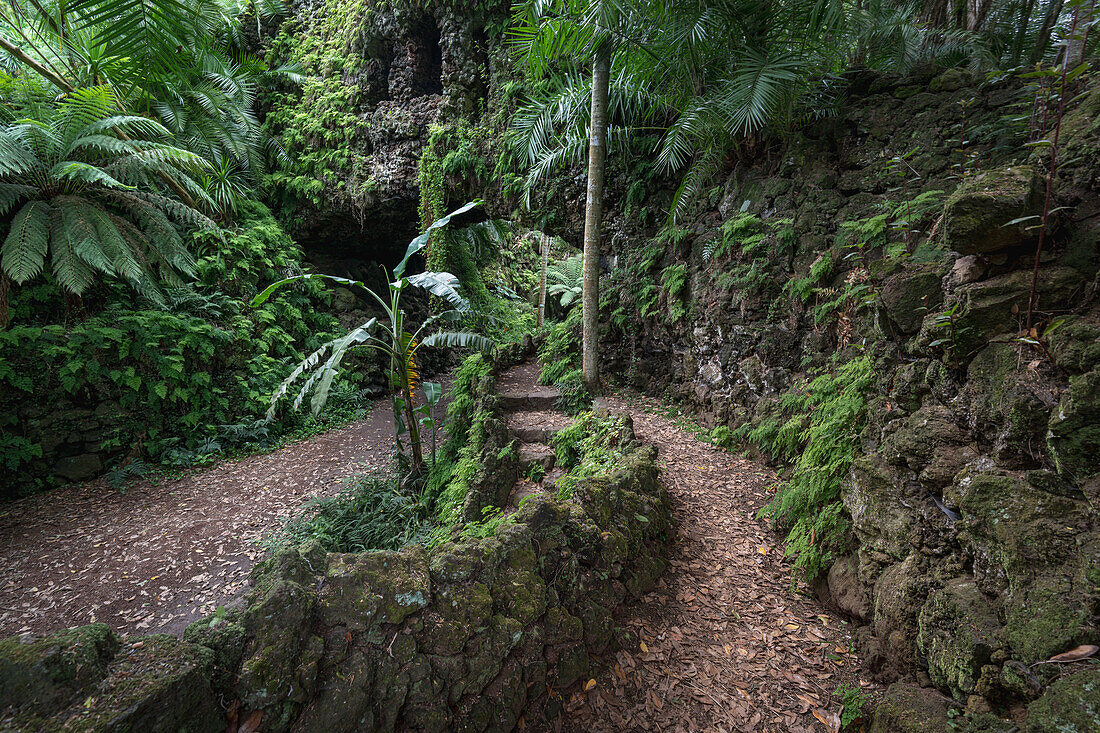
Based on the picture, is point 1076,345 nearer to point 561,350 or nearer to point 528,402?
point 528,402

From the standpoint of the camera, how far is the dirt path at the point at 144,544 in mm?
4328

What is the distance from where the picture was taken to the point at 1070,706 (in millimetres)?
1583

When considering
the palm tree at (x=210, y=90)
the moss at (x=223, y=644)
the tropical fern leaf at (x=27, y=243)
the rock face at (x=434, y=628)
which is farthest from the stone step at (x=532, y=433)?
the tropical fern leaf at (x=27, y=243)

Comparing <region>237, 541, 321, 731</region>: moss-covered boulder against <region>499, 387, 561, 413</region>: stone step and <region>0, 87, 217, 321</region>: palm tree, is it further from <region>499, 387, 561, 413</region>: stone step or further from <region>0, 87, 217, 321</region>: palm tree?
<region>0, 87, 217, 321</region>: palm tree

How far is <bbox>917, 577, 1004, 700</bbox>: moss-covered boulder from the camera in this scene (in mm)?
1977

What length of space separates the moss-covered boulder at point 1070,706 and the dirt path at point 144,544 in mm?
6202

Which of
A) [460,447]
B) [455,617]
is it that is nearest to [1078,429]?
[455,617]

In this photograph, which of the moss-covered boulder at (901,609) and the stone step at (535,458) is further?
the stone step at (535,458)

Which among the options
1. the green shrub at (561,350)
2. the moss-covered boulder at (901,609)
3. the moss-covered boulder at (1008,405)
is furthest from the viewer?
the green shrub at (561,350)

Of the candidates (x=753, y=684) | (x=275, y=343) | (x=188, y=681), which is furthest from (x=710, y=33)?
(x=275, y=343)

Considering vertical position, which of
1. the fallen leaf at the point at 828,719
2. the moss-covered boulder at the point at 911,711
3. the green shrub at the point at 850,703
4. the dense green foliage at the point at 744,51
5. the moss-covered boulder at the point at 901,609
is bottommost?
the fallen leaf at the point at 828,719

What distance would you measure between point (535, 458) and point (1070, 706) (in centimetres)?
424

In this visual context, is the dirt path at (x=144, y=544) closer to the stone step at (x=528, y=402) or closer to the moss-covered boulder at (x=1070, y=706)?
the stone step at (x=528, y=402)

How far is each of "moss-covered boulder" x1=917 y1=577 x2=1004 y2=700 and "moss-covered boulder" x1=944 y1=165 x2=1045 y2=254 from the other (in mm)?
1912
